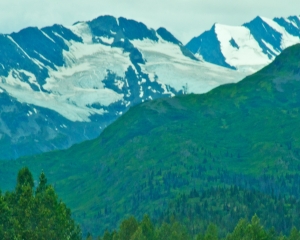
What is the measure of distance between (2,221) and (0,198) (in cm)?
484

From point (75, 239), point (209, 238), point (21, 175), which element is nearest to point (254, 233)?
point (209, 238)

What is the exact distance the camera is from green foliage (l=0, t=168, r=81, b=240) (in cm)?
12738

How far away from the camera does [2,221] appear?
5017 inches

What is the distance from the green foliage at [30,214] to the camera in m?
127

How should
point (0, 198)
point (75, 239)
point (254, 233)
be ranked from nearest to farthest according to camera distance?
1. point (0, 198)
2. point (75, 239)
3. point (254, 233)

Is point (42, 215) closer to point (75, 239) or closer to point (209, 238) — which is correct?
point (75, 239)

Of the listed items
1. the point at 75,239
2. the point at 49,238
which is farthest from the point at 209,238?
the point at 49,238

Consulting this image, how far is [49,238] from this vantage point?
130 metres

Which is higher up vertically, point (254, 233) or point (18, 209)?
point (18, 209)

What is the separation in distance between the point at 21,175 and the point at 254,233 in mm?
71462

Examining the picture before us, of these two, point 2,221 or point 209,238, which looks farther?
point 209,238

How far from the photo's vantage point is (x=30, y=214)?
422 feet

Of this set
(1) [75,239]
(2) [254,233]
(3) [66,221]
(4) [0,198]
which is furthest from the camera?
(2) [254,233]

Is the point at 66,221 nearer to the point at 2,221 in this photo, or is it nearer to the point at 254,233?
the point at 2,221
